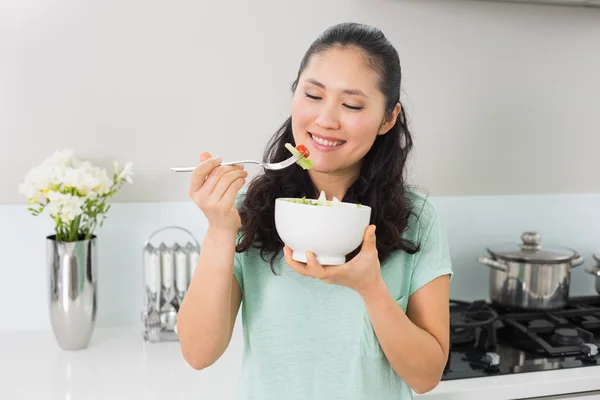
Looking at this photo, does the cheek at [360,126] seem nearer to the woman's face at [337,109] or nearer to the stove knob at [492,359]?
the woman's face at [337,109]

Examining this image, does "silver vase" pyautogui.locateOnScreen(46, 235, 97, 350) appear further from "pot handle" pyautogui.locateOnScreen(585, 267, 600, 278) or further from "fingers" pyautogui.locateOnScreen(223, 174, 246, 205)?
"pot handle" pyautogui.locateOnScreen(585, 267, 600, 278)

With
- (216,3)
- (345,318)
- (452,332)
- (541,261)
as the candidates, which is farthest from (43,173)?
(541,261)

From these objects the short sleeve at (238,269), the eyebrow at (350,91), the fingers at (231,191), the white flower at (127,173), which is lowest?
the short sleeve at (238,269)

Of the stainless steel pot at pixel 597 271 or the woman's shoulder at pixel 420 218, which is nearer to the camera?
the woman's shoulder at pixel 420 218

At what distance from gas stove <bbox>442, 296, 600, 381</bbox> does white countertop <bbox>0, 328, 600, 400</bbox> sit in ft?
0.13

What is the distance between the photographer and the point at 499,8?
1984 mm

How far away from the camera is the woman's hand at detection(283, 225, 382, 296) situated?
2.89 feet

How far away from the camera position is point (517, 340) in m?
1.67

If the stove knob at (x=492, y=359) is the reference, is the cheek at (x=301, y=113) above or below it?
above

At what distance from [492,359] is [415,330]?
0.58m

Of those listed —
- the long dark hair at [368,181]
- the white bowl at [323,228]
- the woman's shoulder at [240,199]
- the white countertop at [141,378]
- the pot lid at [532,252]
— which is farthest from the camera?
the pot lid at [532,252]

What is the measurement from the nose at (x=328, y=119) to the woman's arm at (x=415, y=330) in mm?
261

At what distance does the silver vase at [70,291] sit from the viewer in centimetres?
157

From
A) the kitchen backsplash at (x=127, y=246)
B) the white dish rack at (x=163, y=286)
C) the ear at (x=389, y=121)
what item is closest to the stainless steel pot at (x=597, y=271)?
the kitchen backsplash at (x=127, y=246)
